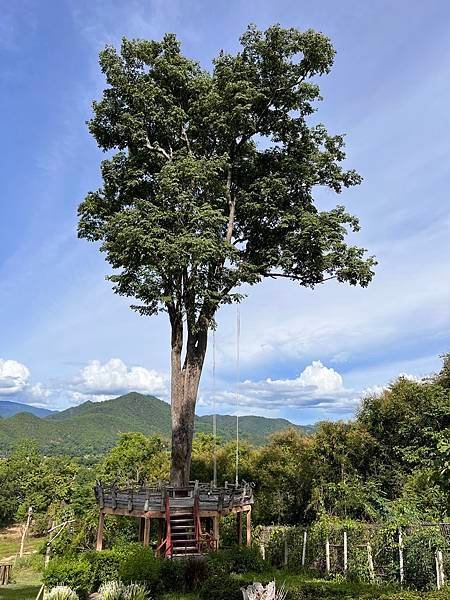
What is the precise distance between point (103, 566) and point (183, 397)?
6277mm

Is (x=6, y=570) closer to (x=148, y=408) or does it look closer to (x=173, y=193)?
(x=173, y=193)

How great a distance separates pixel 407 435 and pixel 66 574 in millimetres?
14281

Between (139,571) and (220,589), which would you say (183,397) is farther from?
(220,589)

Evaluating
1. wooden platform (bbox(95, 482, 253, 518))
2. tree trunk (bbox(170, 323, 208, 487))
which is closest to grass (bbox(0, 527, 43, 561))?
wooden platform (bbox(95, 482, 253, 518))

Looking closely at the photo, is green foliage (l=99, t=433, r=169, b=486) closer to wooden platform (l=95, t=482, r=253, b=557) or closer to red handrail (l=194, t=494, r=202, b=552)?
wooden platform (l=95, t=482, r=253, b=557)

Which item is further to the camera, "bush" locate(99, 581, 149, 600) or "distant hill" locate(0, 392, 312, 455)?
"distant hill" locate(0, 392, 312, 455)

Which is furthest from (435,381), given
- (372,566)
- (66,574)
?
(66,574)

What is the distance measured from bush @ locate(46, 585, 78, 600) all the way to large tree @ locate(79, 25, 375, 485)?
253 inches

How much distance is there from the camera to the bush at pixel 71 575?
1189 cm

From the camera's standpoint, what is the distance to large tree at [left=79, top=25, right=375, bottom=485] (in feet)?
56.4

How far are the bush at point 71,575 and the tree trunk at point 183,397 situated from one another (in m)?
5.26

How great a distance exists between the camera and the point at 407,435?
70.0 ft

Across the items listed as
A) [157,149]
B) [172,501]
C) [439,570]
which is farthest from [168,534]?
[157,149]

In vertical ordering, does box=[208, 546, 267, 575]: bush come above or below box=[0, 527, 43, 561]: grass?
above
